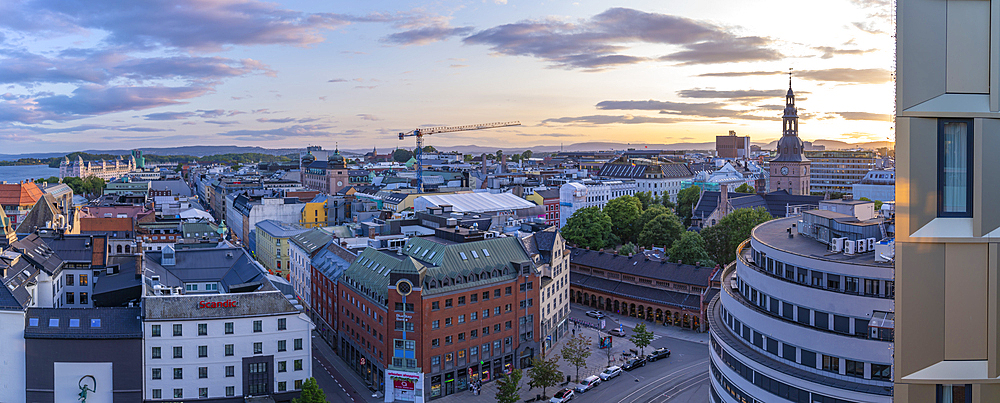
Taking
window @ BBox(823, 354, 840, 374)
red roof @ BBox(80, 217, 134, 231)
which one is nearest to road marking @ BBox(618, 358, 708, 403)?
window @ BBox(823, 354, 840, 374)

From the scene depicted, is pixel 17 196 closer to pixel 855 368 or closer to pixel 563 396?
pixel 563 396

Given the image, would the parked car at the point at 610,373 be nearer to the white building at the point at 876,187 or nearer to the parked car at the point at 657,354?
the parked car at the point at 657,354

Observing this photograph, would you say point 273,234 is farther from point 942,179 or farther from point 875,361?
point 942,179

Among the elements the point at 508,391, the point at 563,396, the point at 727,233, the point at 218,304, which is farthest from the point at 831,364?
the point at 727,233

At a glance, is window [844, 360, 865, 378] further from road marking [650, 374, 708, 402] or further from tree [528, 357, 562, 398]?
tree [528, 357, 562, 398]

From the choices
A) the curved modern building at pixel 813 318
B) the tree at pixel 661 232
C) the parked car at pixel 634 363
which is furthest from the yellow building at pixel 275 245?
the curved modern building at pixel 813 318
